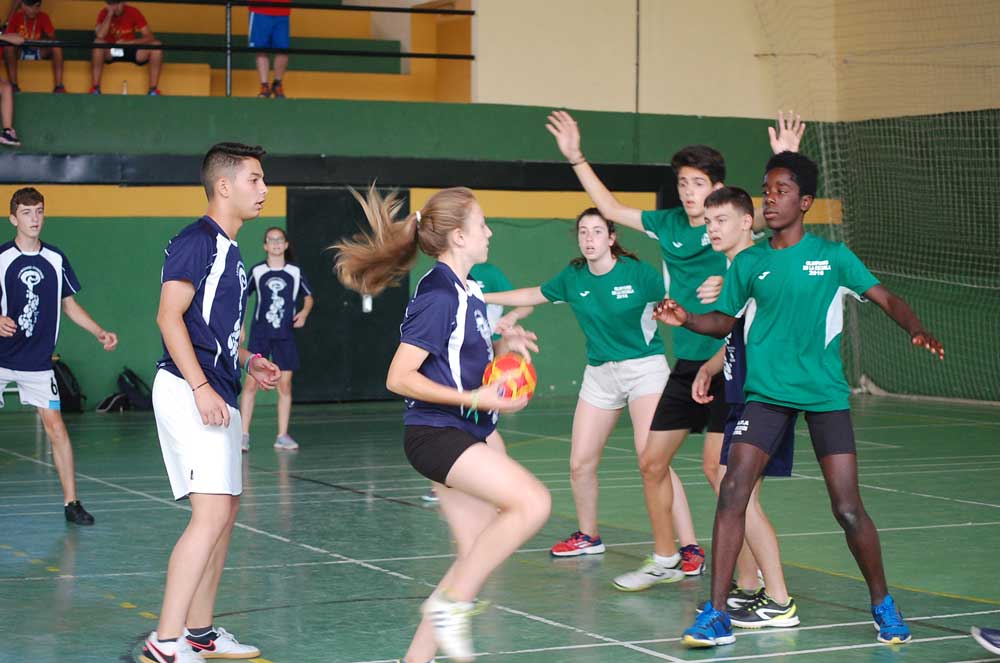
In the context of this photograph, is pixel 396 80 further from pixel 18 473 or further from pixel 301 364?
pixel 18 473

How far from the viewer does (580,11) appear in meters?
20.2

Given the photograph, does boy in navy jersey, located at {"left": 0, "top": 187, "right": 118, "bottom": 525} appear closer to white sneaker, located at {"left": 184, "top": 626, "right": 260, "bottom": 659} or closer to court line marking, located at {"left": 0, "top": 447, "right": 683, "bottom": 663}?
court line marking, located at {"left": 0, "top": 447, "right": 683, "bottom": 663}

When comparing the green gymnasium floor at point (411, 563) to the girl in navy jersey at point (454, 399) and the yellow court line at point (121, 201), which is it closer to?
the girl in navy jersey at point (454, 399)

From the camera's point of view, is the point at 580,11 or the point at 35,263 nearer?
the point at 35,263

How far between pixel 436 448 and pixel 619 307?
2.96 metres

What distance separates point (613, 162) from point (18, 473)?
11009mm

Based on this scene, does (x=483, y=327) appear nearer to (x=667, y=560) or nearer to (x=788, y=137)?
(x=788, y=137)

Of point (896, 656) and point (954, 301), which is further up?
point (954, 301)

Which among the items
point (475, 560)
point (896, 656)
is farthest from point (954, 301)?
point (475, 560)

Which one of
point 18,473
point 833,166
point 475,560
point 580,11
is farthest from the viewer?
point 833,166

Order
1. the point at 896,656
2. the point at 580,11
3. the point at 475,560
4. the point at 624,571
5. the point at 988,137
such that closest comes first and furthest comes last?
1. the point at 475,560
2. the point at 896,656
3. the point at 624,571
4. the point at 988,137
5. the point at 580,11

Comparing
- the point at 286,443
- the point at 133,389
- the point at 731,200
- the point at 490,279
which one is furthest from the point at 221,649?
the point at 133,389

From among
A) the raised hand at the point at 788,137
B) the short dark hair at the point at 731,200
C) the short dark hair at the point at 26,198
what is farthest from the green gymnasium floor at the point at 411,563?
the raised hand at the point at 788,137

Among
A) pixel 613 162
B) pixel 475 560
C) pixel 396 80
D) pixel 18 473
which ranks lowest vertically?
pixel 18 473
